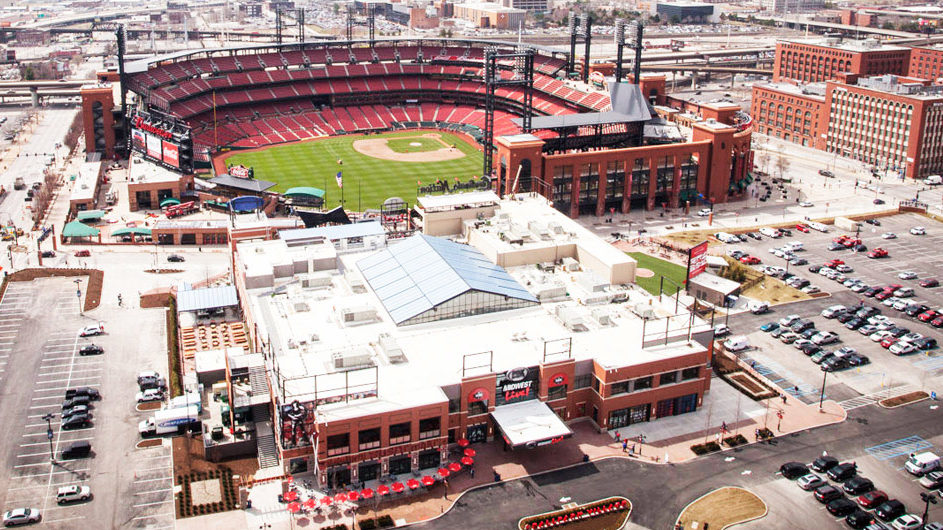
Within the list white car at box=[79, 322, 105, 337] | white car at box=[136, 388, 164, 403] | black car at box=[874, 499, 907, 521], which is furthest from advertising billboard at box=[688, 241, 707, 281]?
white car at box=[79, 322, 105, 337]

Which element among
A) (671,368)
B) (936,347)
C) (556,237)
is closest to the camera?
(671,368)

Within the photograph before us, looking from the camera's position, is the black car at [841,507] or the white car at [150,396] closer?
the black car at [841,507]

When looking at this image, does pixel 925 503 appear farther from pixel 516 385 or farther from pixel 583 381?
pixel 516 385

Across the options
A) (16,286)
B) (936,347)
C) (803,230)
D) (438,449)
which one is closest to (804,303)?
(936,347)

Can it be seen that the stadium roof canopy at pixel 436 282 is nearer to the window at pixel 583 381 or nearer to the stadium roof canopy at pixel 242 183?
the window at pixel 583 381

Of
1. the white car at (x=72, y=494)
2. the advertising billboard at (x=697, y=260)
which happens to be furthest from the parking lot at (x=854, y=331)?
the white car at (x=72, y=494)

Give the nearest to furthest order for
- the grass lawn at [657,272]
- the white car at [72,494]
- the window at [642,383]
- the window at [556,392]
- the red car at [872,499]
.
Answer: the white car at [72,494] → the red car at [872,499] → the window at [556,392] → the window at [642,383] → the grass lawn at [657,272]

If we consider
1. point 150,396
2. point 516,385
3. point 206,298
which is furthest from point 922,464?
point 206,298

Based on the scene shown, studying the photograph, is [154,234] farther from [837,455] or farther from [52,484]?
[837,455]
